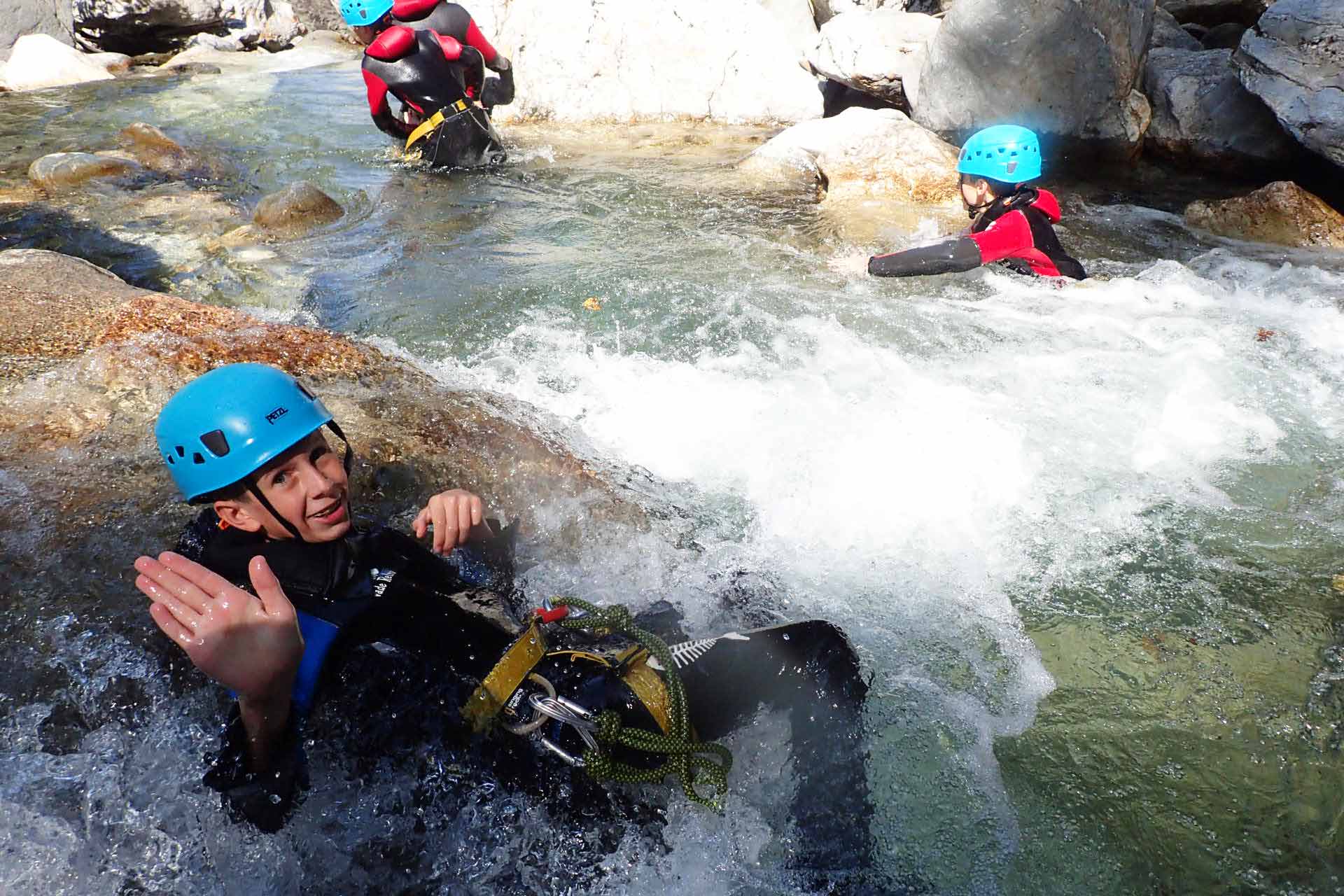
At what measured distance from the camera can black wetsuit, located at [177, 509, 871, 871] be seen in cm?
233

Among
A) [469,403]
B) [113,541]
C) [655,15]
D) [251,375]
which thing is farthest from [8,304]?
[655,15]

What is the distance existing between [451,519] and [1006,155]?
4.91 meters

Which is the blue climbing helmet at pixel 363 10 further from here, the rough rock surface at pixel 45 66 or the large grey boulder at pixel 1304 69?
the large grey boulder at pixel 1304 69

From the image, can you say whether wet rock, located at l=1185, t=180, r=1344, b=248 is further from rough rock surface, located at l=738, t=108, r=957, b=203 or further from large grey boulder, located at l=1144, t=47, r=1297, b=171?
rough rock surface, located at l=738, t=108, r=957, b=203

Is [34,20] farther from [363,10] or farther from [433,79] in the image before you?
[433,79]

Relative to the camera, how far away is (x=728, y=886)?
2.38 meters

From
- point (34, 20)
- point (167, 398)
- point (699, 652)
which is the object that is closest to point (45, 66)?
point (34, 20)

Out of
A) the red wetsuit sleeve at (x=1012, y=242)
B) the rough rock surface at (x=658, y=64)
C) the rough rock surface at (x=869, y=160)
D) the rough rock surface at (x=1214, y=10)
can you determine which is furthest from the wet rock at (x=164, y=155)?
the rough rock surface at (x=1214, y=10)

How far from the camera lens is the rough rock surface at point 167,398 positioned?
344cm

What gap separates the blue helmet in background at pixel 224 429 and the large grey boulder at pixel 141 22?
58.8ft

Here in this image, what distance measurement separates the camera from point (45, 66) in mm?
13664

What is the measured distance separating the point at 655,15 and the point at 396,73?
142 inches

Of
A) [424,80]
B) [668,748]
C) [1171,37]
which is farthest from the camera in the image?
[1171,37]

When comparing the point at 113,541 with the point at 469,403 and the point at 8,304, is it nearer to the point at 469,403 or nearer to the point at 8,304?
the point at 469,403
